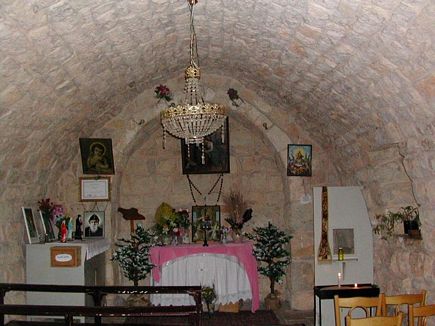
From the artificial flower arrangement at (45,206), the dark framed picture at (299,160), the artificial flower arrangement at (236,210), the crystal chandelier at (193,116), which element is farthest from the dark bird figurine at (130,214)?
the crystal chandelier at (193,116)

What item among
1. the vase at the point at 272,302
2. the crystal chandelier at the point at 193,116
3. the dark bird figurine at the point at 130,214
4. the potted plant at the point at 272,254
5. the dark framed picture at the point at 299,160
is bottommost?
the vase at the point at 272,302

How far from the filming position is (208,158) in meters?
7.48

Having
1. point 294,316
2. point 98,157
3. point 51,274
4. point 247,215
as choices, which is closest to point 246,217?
point 247,215

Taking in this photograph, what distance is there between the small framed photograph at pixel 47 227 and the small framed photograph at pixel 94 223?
54 centimetres

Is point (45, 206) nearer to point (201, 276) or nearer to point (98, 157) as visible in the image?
point (98, 157)

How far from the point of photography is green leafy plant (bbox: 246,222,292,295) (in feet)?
23.1

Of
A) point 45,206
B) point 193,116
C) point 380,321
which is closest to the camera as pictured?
point 380,321

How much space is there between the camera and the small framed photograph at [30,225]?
5.64 metres

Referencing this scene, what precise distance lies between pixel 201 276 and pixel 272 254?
37.3 inches

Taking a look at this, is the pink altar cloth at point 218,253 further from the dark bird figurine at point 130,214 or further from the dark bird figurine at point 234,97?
the dark bird figurine at point 234,97

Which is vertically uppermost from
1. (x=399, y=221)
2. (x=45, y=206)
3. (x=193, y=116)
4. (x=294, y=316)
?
(x=193, y=116)

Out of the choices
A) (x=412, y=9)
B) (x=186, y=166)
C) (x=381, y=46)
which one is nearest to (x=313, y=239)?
(x=186, y=166)

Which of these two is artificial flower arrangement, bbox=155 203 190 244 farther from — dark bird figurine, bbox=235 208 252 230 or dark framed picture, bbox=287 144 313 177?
dark framed picture, bbox=287 144 313 177

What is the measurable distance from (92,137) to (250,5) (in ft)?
11.6
